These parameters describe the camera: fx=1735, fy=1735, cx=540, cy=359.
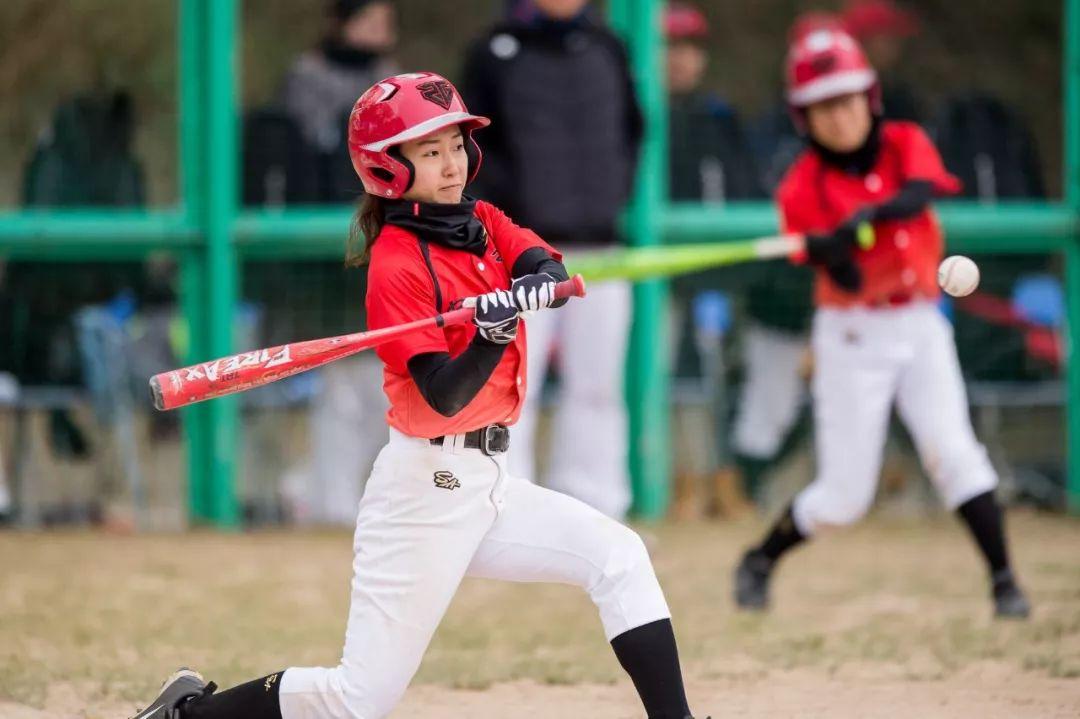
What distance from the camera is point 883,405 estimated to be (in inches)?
235

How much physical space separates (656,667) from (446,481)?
0.62 meters

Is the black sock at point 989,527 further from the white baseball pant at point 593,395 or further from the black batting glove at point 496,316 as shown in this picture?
the black batting glove at point 496,316

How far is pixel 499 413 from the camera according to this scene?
3.95 m

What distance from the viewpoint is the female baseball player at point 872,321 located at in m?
5.90

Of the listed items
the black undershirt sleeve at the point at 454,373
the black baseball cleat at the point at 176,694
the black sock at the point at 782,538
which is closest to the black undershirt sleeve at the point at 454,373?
the black undershirt sleeve at the point at 454,373

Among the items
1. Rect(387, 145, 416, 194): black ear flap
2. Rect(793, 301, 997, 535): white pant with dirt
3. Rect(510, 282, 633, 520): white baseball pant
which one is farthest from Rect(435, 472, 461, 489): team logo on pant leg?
Rect(510, 282, 633, 520): white baseball pant

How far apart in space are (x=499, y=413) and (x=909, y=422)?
2504 mm

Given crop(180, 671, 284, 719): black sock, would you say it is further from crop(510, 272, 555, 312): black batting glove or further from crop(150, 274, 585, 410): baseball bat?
crop(510, 272, 555, 312): black batting glove

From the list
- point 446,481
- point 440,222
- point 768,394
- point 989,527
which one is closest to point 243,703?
point 446,481

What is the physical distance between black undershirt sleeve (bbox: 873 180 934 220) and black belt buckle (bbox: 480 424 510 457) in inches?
94.7

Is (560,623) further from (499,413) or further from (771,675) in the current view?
(499,413)

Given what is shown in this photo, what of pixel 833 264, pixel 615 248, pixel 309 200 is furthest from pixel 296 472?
pixel 833 264

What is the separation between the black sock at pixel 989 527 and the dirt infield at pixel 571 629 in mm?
225

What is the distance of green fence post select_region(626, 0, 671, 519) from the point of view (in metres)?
8.40
